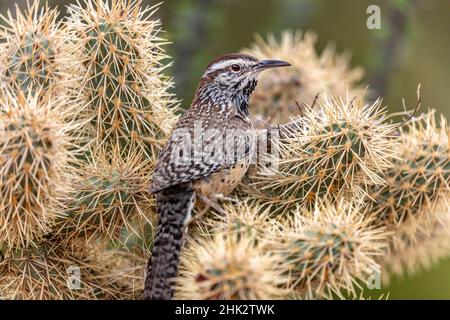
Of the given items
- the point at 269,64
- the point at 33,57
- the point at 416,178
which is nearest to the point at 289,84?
the point at 269,64

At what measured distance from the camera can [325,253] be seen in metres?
2.90

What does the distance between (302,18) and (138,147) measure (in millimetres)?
2843

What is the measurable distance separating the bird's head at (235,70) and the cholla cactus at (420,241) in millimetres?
1123

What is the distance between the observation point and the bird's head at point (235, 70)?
4129 mm

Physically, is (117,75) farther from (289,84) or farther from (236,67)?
(289,84)

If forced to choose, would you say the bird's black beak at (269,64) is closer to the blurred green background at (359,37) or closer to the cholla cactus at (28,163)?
the blurred green background at (359,37)

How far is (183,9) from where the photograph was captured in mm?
5516

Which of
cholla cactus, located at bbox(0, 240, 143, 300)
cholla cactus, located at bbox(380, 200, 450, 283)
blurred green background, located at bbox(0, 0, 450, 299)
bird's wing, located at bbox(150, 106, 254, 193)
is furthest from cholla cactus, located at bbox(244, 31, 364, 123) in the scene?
cholla cactus, located at bbox(0, 240, 143, 300)

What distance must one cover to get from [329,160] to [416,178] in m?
0.56

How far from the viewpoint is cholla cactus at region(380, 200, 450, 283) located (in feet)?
12.4

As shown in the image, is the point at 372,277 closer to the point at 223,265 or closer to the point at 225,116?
the point at 223,265

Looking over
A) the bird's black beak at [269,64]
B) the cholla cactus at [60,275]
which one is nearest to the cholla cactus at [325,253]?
the cholla cactus at [60,275]

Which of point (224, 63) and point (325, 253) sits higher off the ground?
point (224, 63)
